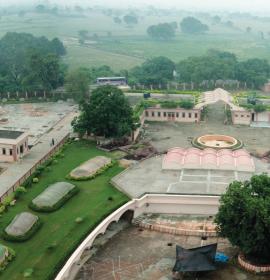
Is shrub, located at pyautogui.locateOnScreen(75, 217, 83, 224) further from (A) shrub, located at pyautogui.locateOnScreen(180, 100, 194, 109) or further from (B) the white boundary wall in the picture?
(A) shrub, located at pyautogui.locateOnScreen(180, 100, 194, 109)

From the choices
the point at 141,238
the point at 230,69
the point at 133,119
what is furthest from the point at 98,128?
the point at 230,69

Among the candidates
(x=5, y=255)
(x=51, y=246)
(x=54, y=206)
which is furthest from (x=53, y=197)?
(x=5, y=255)

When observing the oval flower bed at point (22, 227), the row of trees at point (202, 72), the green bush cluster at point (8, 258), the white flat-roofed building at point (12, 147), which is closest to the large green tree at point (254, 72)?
the row of trees at point (202, 72)

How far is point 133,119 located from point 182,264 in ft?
96.7

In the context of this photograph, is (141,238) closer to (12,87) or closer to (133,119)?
(133,119)

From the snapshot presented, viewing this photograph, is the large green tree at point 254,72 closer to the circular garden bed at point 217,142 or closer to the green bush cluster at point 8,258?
the circular garden bed at point 217,142

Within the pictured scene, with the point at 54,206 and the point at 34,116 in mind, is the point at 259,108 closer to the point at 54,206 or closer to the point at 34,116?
the point at 34,116

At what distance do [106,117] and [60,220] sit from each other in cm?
2206

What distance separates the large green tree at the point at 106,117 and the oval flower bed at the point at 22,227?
22.1 meters

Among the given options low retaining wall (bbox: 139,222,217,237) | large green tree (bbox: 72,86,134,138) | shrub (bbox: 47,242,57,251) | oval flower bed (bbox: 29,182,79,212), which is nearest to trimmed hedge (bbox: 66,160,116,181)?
oval flower bed (bbox: 29,182,79,212)

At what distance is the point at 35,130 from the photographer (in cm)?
6800

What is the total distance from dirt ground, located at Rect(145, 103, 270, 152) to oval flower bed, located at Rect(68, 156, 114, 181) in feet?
32.9

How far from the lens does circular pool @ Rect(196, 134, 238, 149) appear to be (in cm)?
5869

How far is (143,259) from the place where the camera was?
37.6 m
